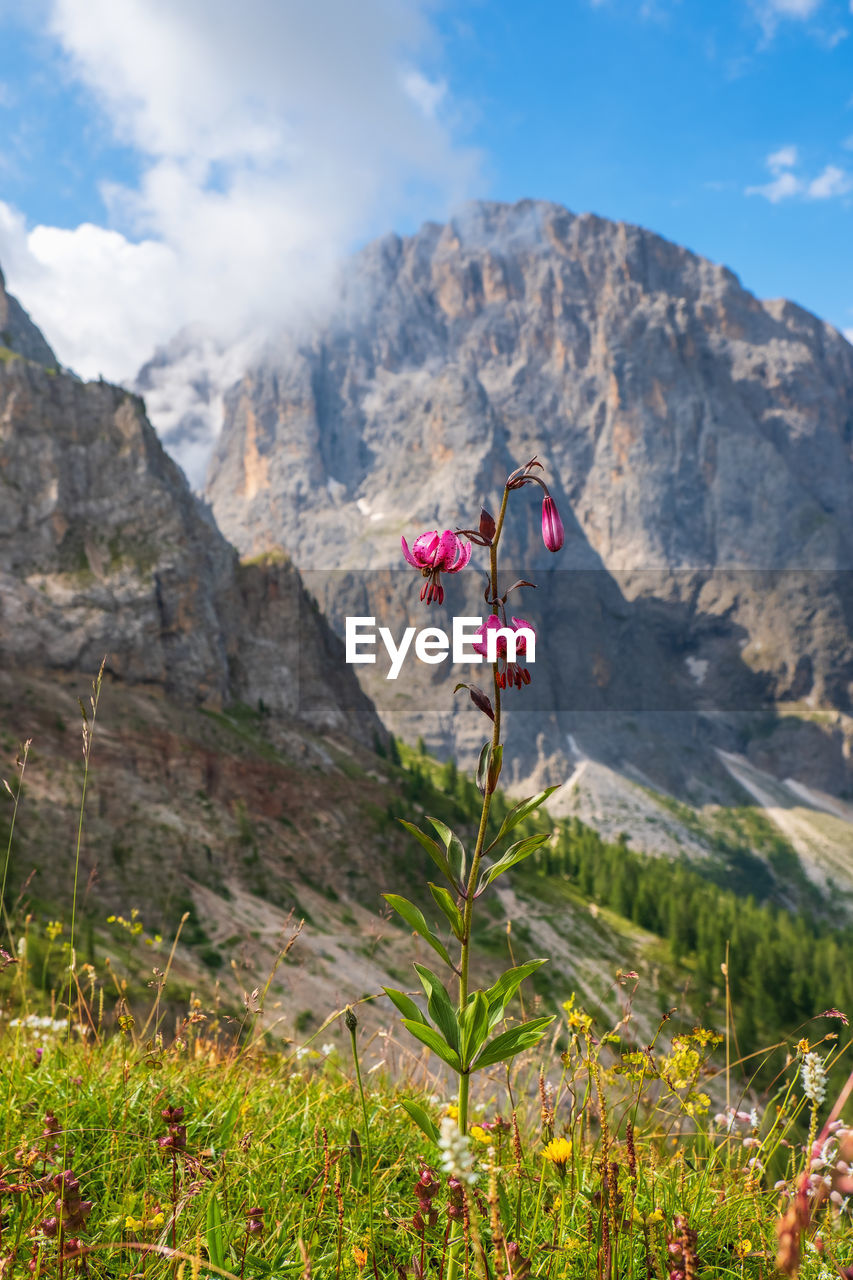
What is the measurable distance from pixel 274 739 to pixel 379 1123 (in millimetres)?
74952

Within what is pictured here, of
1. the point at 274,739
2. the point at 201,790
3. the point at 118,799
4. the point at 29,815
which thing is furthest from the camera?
the point at 274,739

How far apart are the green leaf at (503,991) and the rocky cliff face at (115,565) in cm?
6560

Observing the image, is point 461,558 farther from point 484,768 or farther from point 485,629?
point 484,768

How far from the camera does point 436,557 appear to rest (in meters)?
3.08

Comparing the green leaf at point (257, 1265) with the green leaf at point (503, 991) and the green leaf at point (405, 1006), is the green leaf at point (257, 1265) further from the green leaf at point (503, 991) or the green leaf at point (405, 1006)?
the green leaf at point (503, 991)

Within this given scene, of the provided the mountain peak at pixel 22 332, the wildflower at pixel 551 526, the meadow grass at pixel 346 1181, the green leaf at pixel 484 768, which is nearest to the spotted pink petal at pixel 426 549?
the wildflower at pixel 551 526

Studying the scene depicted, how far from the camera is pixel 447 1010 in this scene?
275 centimetres

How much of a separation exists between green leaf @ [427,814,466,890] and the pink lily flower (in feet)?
2.11

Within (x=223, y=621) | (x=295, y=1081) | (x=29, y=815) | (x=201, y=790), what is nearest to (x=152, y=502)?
(x=223, y=621)

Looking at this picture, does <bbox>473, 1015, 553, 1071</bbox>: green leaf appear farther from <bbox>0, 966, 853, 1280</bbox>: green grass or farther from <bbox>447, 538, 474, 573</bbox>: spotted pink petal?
<bbox>447, 538, 474, 573</bbox>: spotted pink petal

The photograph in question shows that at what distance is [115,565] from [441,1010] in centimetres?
7974

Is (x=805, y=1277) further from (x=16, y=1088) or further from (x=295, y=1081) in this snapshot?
(x=16, y=1088)

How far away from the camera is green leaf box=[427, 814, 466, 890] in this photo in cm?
280

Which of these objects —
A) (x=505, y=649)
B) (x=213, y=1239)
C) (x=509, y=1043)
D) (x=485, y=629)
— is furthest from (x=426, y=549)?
(x=213, y=1239)
